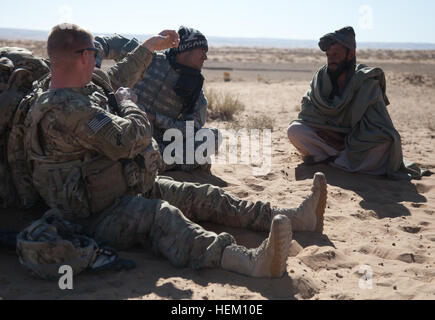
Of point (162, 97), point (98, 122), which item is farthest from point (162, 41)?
point (162, 97)

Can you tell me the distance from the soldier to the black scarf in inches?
99.8

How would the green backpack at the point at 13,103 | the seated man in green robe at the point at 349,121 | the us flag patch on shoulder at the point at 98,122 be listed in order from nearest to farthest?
the us flag patch on shoulder at the point at 98,122 < the green backpack at the point at 13,103 < the seated man in green robe at the point at 349,121

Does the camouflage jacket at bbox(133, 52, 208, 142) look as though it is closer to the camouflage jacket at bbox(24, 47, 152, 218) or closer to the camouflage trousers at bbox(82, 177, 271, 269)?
the camouflage jacket at bbox(24, 47, 152, 218)

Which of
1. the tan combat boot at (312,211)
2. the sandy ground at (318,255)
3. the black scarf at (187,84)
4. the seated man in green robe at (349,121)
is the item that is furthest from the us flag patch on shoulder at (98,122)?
the seated man in green robe at (349,121)

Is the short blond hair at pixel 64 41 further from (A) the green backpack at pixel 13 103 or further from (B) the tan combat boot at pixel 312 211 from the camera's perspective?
(B) the tan combat boot at pixel 312 211

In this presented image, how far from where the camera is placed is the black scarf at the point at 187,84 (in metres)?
6.37

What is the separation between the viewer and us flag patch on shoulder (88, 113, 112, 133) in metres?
3.40

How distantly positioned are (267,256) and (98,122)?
139 centimetres

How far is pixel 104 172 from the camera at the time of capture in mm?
3670

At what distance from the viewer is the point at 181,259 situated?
358cm
